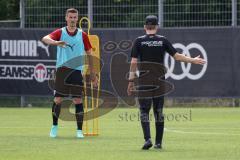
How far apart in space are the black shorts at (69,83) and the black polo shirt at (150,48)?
9.29 ft

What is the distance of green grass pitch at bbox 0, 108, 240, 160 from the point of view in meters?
12.5

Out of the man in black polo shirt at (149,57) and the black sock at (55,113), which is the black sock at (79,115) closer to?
the black sock at (55,113)

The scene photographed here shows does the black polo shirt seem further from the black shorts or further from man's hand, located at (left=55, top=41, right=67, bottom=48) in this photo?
the black shorts

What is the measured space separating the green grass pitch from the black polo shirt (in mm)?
1525

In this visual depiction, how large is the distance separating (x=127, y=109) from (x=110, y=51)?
7.05 ft

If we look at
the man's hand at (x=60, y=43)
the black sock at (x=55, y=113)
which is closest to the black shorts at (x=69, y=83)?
the black sock at (x=55, y=113)

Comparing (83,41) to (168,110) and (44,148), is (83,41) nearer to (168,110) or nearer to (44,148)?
(44,148)

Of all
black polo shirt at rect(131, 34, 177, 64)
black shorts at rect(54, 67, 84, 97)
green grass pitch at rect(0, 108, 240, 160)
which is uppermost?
black polo shirt at rect(131, 34, 177, 64)

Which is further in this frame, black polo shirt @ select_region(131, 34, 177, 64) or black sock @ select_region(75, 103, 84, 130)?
black sock @ select_region(75, 103, 84, 130)

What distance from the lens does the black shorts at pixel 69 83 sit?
16.1 meters

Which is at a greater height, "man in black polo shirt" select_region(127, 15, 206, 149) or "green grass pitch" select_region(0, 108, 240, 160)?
"man in black polo shirt" select_region(127, 15, 206, 149)

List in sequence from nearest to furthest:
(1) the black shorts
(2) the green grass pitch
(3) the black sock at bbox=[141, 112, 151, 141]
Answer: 1. (2) the green grass pitch
2. (3) the black sock at bbox=[141, 112, 151, 141]
3. (1) the black shorts

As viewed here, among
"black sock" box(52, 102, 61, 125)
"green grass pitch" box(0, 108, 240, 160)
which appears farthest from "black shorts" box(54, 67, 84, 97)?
"green grass pitch" box(0, 108, 240, 160)

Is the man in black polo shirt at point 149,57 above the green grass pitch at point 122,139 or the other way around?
above
